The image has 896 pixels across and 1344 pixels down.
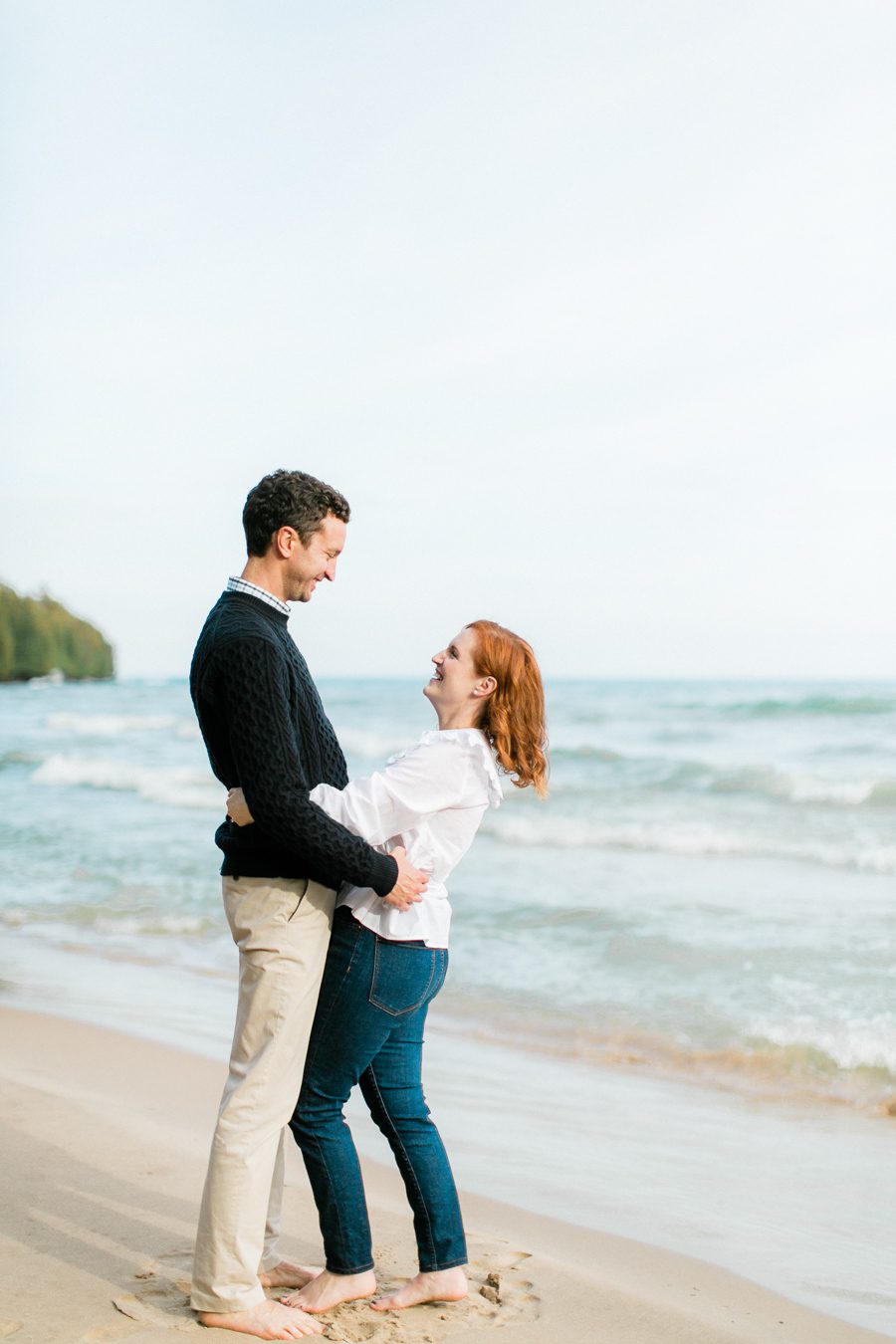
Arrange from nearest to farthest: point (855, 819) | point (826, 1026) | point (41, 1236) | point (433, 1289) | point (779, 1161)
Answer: point (433, 1289), point (41, 1236), point (779, 1161), point (826, 1026), point (855, 819)

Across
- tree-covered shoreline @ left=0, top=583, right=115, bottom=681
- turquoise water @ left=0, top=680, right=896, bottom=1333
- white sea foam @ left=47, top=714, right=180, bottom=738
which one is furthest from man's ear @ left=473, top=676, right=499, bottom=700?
tree-covered shoreline @ left=0, top=583, right=115, bottom=681

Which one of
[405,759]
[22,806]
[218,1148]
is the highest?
[405,759]

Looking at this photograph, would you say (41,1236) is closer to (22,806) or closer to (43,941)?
(43,941)

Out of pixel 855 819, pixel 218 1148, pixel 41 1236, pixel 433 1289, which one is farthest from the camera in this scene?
pixel 855 819

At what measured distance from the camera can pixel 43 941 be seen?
8.16 metres

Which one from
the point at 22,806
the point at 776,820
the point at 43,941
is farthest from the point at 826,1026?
the point at 22,806

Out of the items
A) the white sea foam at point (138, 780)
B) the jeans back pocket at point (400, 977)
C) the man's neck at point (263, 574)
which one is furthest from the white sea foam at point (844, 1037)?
the white sea foam at point (138, 780)

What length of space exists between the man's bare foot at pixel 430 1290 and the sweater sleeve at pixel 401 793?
1.07 metres

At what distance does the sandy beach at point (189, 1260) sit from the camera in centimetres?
284

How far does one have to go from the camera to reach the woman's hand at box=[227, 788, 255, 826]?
272 cm

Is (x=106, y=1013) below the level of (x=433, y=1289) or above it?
below

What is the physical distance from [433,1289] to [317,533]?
1.80 metres

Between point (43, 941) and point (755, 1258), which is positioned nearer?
point (755, 1258)

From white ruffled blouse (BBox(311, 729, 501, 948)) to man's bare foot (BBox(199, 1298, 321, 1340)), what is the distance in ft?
Result: 2.85
